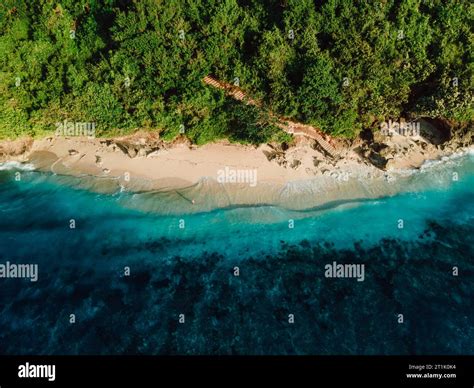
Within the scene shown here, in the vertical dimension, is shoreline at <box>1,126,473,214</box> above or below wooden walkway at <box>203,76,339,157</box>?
below

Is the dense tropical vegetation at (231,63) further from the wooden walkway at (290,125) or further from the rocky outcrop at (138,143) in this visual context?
the rocky outcrop at (138,143)

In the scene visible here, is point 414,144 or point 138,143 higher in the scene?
point 138,143

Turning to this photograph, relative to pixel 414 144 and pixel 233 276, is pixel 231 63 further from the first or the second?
pixel 414 144

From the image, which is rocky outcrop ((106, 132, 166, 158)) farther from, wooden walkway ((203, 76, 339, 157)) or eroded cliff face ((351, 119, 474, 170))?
eroded cliff face ((351, 119, 474, 170))

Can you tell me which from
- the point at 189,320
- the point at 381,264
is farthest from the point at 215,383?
the point at 381,264

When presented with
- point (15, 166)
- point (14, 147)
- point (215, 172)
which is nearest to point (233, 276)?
point (215, 172)

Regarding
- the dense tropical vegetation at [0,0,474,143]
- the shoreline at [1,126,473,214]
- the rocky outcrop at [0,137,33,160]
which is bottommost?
the shoreline at [1,126,473,214]

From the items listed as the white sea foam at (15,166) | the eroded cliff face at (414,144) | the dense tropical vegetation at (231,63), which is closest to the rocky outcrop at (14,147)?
the white sea foam at (15,166)

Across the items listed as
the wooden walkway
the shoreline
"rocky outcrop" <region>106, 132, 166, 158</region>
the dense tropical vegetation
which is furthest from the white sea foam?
the wooden walkway
